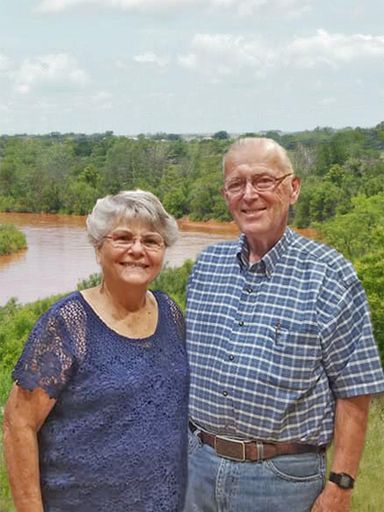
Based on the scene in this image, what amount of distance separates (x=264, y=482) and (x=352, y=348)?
1.37ft

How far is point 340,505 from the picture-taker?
2.26m

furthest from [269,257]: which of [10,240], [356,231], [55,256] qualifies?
[10,240]

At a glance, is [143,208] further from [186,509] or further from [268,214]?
[186,509]

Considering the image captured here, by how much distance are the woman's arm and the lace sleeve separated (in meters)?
0.02

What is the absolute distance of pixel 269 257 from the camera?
2.30 meters

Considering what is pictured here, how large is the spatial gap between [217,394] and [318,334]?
0.32 m

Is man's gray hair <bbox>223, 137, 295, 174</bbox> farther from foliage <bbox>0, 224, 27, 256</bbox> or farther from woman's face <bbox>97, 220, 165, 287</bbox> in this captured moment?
foliage <bbox>0, 224, 27, 256</bbox>

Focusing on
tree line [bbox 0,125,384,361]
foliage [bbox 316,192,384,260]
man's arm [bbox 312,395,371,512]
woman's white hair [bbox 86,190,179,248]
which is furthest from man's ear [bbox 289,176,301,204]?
tree line [bbox 0,125,384,361]

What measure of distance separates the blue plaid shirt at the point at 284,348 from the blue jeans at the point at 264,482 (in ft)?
0.23

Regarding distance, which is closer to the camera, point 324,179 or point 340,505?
point 340,505

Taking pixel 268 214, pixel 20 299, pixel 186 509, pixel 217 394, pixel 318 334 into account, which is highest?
pixel 268 214

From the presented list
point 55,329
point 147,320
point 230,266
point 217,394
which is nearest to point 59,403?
point 55,329

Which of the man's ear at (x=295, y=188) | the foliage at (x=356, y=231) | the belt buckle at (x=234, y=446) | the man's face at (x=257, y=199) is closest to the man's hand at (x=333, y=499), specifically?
the belt buckle at (x=234, y=446)

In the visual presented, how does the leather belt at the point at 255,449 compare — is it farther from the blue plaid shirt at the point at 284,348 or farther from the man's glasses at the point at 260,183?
the man's glasses at the point at 260,183
